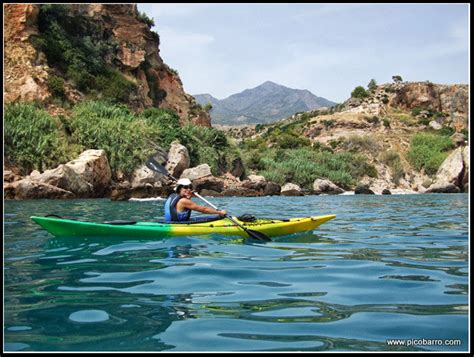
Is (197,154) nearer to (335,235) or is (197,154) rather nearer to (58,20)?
(58,20)

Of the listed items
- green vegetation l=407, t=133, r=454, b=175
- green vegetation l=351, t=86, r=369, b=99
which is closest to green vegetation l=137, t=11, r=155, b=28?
green vegetation l=407, t=133, r=454, b=175

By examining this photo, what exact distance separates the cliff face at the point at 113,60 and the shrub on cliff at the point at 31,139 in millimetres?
2301

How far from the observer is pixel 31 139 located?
63.8ft

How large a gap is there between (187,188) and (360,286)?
3753 millimetres

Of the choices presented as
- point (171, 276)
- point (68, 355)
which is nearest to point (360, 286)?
point (171, 276)

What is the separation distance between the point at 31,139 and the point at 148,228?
14577mm

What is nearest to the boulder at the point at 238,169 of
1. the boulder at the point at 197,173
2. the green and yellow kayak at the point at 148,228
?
the boulder at the point at 197,173

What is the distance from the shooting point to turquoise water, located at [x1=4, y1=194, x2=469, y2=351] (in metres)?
2.80

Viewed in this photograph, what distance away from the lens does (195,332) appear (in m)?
2.91

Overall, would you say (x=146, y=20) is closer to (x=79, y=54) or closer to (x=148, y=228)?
(x=79, y=54)

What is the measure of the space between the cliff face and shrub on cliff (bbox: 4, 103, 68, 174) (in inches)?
90.6

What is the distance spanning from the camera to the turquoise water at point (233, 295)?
2.80 m

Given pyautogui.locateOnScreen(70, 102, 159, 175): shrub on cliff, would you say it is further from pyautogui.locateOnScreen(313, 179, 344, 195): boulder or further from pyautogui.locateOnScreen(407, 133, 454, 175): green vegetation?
pyautogui.locateOnScreen(407, 133, 454, 175): green vegetation

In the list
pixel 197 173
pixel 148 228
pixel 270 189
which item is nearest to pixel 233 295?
pixel 148 228
